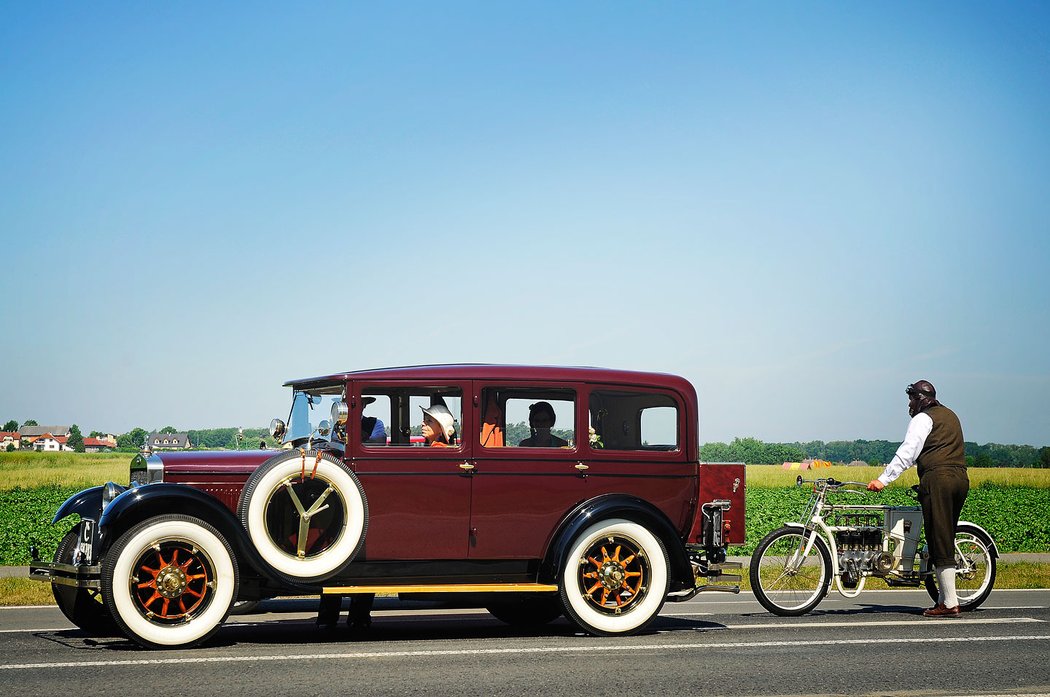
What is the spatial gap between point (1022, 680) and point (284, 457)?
5.42 meters

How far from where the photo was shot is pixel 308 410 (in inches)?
387

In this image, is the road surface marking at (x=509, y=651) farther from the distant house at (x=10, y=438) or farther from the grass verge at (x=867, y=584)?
the distant house at (x=10, y=438)

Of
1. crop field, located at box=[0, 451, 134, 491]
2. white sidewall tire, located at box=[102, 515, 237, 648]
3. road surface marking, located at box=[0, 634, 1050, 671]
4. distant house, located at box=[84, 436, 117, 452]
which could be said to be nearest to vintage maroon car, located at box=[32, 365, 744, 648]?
white sidewall tire, located at box=[102, 515, 237, 648]

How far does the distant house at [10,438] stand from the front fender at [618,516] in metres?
112

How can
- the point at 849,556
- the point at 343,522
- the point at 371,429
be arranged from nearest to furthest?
1. the point at 343,522
2. the point at 371,429
3. the point at 849,556

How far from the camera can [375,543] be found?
29.1ft

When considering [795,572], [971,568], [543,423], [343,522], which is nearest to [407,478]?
[343,522]

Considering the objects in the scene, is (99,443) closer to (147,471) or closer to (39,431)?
(39,431)

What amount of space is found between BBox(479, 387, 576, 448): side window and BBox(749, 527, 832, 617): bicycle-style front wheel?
8.20 ft

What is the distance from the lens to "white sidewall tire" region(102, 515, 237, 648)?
320 inches

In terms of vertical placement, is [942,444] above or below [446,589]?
above

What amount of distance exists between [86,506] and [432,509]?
2.88 meters

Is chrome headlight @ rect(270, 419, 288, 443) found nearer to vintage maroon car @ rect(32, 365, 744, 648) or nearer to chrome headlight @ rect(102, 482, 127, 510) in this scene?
vintage maroon car @ rect(32, 365, 744, 648)

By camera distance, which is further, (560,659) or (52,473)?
(52,473)
